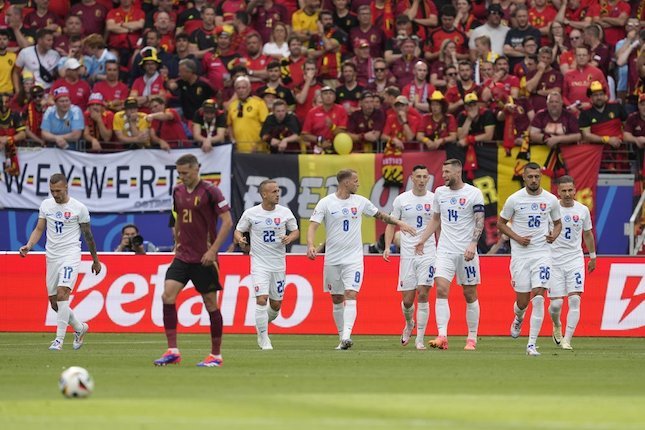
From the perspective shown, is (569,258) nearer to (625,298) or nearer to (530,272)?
(530,272)

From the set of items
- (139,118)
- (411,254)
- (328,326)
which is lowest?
(328,326)

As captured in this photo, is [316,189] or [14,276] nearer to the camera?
[14,276]

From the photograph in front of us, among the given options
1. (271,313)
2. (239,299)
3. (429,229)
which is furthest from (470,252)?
(239,299)

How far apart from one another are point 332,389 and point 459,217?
6909mm

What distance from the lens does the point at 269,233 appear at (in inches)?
847

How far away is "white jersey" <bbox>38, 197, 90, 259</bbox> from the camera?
71.2 ft

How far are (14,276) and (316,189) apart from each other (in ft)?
20.2

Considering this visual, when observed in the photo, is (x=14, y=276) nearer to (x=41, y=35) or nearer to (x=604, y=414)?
(x=41, y=35)

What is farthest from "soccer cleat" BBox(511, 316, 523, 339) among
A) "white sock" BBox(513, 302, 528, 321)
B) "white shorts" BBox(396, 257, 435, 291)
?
"white shorts" BBox(396, 257, 435, 291)

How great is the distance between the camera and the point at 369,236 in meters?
28.9

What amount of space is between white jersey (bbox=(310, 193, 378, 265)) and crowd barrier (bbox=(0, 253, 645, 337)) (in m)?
4.96

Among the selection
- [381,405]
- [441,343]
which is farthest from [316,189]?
[381,405]

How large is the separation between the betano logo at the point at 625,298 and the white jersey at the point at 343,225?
6213 millimetres

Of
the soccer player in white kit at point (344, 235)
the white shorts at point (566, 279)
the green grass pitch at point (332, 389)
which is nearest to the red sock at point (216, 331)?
the green grass pitch at point (332, 389)
